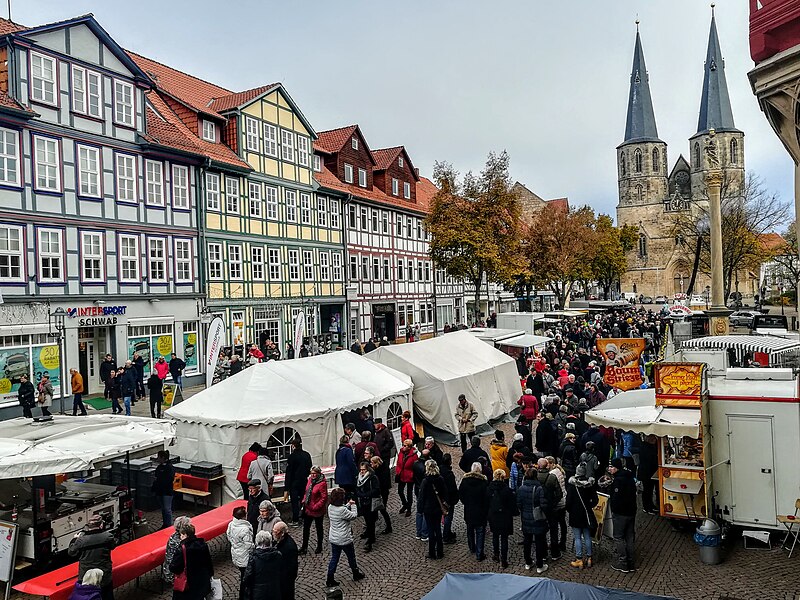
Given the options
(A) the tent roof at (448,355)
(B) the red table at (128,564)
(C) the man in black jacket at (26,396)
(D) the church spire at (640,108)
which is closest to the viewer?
(B) the red table at (128,564)

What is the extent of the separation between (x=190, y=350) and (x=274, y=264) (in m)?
6.78

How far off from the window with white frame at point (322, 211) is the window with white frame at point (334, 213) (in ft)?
2.05

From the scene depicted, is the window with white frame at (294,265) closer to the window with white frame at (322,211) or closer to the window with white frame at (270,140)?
the window with white frame at (322,211)

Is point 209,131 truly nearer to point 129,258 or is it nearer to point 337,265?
point 129,258

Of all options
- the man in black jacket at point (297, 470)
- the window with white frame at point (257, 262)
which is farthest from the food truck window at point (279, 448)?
the window with white frame at point (257, 262)

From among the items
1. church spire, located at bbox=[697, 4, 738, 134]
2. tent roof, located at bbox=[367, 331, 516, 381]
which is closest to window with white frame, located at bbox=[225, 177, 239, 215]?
tent roof, located at bbox=[367, 331, 516, 381]

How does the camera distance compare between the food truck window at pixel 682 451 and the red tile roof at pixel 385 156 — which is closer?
the food truck window at pixel 682 451

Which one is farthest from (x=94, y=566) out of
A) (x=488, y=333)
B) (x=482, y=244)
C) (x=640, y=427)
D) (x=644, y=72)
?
(x=644, y=72)

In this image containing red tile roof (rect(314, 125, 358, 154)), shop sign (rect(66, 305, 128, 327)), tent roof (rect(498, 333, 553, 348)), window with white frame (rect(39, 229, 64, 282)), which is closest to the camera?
window with white frame (rect(39, 229, 64, 282))

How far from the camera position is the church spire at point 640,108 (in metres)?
96.9

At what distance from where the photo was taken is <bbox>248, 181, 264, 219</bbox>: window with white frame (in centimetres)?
3038

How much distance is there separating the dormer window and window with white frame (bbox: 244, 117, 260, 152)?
56.4 inches

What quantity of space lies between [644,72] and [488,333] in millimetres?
83777

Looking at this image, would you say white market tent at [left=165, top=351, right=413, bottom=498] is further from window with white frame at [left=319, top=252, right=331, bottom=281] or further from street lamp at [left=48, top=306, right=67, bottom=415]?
window with white frame at [left=319, top=252, right=331, bottom=281]
